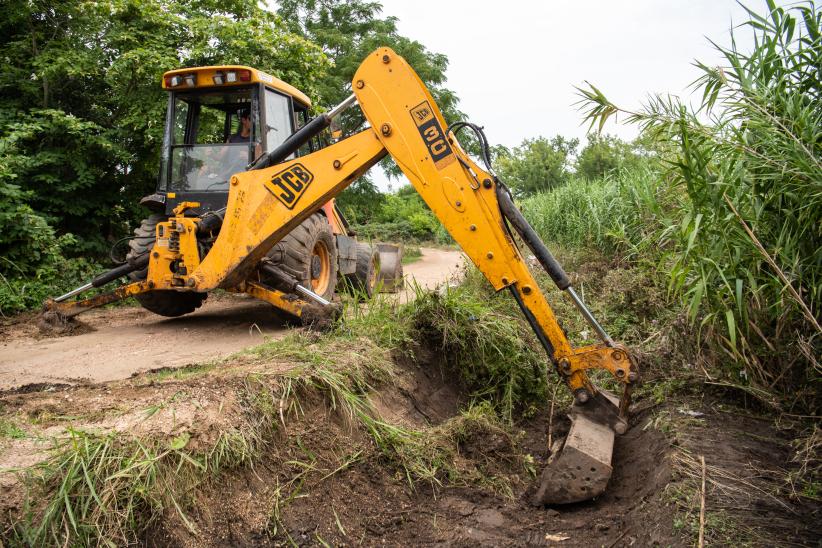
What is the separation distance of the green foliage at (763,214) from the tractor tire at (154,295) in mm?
5014

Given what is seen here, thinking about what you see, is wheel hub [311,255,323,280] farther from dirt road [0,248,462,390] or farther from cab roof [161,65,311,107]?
cab roof [161,65,311,107]

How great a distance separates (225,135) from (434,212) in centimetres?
405

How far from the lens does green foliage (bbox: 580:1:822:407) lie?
3508 mm

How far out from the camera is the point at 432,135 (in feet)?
13.8

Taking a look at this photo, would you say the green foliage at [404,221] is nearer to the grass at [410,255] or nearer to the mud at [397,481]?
the grass at [410,255]

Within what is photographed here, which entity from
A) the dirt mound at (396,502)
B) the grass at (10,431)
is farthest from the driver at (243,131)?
the grass at (10,431)

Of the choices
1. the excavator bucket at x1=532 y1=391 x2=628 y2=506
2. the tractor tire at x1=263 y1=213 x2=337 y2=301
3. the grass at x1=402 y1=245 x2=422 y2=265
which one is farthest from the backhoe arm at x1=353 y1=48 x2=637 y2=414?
the grass at x1=402 y1=245 x2=422 y2=265

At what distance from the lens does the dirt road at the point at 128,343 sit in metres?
4.91

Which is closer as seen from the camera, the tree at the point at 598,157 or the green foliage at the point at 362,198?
the tree at the point at 598,157

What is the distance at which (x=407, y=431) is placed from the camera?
3734mm

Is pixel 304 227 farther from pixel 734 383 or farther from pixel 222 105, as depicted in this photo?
pixel 734 383

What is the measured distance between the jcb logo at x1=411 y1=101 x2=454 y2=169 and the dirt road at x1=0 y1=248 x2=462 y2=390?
2.08m

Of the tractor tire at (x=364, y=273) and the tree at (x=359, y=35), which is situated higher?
the tree at (x=359, y=35)

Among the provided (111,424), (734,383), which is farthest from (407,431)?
(734,383)
